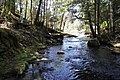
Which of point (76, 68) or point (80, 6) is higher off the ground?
point (80, 6)

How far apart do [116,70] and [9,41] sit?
8415 mm

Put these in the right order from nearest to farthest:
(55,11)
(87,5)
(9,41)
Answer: (9,41), (87,5), (55,11)

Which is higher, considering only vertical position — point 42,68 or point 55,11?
point 55,11

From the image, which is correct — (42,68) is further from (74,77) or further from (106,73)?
(106,73)

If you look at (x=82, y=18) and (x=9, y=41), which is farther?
(x=82, y=18)

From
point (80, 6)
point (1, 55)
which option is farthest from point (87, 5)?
point (1, 55)

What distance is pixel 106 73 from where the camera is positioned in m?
12.7

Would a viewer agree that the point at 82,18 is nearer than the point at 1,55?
No

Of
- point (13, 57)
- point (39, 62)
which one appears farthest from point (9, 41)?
point (39, 62)

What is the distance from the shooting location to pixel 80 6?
37188 mm

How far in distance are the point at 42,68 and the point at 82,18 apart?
26.2m

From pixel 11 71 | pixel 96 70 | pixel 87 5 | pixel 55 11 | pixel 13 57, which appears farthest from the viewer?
pixel 55 11

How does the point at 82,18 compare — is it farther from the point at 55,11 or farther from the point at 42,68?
the point at 55,11

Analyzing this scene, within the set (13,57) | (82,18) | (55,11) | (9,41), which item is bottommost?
(13,57)
